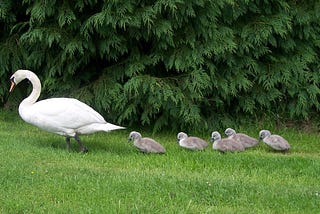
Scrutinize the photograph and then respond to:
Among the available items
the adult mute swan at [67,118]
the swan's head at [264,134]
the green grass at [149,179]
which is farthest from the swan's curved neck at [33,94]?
the swan's head at [264,134]

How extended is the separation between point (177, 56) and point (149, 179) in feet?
12.9

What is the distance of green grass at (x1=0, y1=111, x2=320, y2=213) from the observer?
675 cm

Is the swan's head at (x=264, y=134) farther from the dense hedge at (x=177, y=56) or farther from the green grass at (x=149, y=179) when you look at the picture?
the dense hedge at (x=177, y=56)

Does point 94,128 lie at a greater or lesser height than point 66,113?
lesser

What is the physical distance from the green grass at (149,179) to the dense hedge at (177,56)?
1.16 m

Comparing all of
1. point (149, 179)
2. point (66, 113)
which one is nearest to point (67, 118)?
point (66, 113)

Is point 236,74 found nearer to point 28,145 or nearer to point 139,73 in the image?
point 139,73

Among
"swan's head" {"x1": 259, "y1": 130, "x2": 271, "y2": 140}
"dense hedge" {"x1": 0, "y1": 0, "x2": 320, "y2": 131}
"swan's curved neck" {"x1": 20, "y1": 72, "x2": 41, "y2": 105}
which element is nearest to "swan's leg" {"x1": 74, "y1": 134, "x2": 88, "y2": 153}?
"swan's curved neck" {"x1": 20, "y1": 72, "x2": 41, "y2": 105}

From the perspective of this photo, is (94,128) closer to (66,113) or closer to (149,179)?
(66,113)

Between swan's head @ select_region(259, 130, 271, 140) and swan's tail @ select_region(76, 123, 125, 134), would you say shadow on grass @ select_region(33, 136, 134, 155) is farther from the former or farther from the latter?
swan's head @ select_region(259, 130, 271, 140)

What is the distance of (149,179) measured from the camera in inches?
304

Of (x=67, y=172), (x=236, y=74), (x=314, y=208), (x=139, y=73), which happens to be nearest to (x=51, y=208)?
(x=67, y=172)

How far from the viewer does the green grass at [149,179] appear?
22.2 feet

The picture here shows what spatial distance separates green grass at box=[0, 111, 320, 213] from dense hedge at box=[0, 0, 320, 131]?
3.82ft
